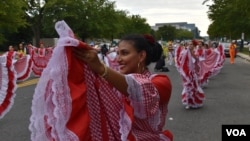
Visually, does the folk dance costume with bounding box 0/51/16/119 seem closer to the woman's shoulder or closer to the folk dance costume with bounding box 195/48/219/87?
the woman's shoulder

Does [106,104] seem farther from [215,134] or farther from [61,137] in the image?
[215,134]

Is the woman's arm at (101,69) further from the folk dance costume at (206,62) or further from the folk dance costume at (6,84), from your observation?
the folk dance costume at (206,62)

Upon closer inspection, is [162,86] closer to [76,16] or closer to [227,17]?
[227,17]

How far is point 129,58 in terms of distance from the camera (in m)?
2.71

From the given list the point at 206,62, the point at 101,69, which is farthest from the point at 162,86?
the point at 206,62

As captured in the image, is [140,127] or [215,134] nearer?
[140,127]

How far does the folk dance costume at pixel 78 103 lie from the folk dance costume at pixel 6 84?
5.82 meters

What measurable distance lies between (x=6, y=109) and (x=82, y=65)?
611 cm

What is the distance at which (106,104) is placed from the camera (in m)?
2.47

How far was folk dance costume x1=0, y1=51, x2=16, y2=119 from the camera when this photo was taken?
8.13 m

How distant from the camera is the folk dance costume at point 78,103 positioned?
229 centimetres

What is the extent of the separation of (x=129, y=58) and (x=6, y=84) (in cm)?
631

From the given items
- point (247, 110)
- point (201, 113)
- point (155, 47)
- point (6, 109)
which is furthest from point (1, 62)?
point (155, 47)

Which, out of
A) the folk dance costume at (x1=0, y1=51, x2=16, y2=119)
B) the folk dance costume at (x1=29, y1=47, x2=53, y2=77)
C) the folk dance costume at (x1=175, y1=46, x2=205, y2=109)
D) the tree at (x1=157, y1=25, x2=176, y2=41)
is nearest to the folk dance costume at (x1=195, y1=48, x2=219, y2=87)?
the folk dance costume at (x1=175, y1=46, x2=205, y2=109)
